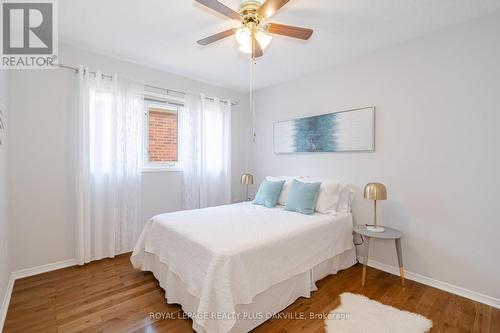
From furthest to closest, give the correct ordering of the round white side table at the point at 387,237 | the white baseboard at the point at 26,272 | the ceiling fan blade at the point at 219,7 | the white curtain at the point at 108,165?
the white curtain at the point at 108,165 → the round white side table at the point at 387,237 → the white baseboard at the point at 26,272 → the ceiling fan blade at the point at 219,7

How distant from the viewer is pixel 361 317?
182 cm

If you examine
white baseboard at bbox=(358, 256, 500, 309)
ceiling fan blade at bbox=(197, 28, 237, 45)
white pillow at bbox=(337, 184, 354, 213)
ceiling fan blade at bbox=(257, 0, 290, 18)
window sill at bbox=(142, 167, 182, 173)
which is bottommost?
white baseboard at bbox=(358, 256, 500, 309)

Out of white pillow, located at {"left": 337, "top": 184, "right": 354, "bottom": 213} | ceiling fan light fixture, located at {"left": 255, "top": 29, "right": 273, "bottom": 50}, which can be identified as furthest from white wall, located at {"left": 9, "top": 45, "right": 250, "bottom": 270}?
white pillow, located at {"left": 337, "top": 184, "right": 354, "bottom": 213}

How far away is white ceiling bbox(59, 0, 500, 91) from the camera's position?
1.92m

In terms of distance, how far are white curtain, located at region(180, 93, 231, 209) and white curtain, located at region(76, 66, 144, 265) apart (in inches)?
27.1

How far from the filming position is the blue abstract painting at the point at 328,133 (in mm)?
2770

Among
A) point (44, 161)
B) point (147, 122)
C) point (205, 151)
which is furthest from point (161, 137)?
point (44, 161)

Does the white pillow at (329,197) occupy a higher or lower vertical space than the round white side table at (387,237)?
higher

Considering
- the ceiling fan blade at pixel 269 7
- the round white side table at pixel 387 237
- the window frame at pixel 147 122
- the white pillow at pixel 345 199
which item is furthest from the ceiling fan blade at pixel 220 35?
the round white side table at pixel 387 237

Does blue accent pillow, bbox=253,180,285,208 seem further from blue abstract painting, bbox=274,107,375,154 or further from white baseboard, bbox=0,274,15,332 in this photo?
white baseboard, bbox=0,274,15,332

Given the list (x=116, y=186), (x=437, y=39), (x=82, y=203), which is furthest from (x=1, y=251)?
(x=437, y=39)

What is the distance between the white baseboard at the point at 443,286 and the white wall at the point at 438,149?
0.05 meters

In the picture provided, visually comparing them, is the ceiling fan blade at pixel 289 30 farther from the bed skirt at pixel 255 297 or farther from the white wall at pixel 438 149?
the bed skirt at pixel 255 297

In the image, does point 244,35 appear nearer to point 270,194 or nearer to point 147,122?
point 270,194
